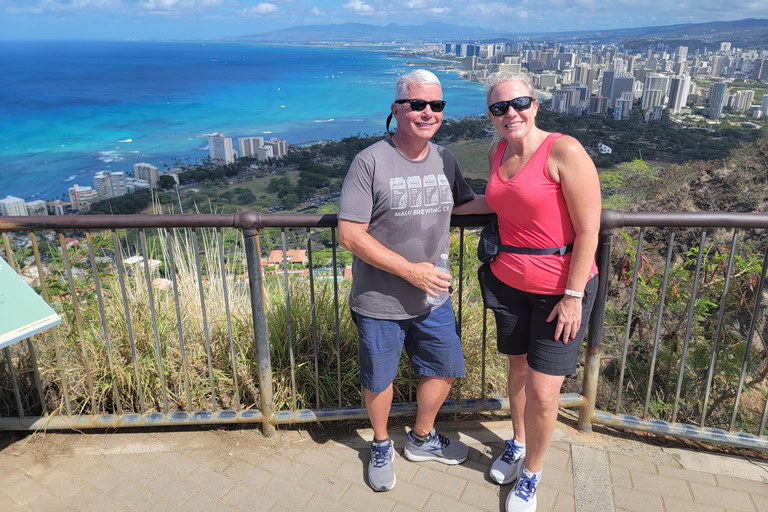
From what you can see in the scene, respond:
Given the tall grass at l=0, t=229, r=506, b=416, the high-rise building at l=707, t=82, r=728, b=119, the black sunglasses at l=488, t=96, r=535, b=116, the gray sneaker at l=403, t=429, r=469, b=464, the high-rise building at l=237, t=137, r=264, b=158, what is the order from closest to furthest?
1. the black sunglasses at l=488, t=96, r=535, b=116
2. the gray sneaker at l=403, t=429, r=469, b=464
3. the tall grass at l=0, t=229, r=506, b=416
4. the high-rise building at l=707, t=82, r=728, b=119
5. the high-rise building at l=237, t=137, r=264, b=158

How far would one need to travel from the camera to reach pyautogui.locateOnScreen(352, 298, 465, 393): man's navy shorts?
2432mm

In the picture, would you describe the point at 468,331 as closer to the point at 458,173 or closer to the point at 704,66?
the point at 458,173

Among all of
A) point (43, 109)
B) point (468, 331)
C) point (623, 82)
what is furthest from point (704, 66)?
point (43, 109)

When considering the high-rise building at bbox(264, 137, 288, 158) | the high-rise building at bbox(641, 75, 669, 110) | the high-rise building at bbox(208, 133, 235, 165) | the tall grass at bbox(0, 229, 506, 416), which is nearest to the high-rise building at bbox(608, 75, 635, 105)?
the high-rise building at bbox(641, 75, 669, 110)

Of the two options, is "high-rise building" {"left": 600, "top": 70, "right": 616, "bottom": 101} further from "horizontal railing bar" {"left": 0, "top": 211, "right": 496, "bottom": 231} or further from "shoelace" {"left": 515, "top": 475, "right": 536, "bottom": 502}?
"shoelace" {"left": 515, "top": 475, "right": 536, "bottom": 502}

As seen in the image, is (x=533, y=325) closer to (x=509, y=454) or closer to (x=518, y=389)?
(x=518, y=389)

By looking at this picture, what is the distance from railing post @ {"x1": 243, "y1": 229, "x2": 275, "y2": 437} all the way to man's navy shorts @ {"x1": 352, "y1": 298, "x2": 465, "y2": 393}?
1.91 ft

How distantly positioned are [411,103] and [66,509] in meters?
2.44

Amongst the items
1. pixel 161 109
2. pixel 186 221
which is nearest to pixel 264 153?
pixel 186 221

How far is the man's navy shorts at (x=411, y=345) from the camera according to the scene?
243 centimetres

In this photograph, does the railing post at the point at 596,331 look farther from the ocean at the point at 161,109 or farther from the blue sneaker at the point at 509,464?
the ocean at the point at 161,109

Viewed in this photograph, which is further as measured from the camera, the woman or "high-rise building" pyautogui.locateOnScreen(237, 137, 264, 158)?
"high-rise building" pyautogui.locateOnScreen(237, 137, 264, 158)

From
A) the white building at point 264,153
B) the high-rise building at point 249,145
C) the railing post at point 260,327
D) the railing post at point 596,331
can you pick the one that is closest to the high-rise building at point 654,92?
the white building at point 264,153

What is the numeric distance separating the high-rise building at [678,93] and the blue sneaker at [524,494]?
50.4 metres
